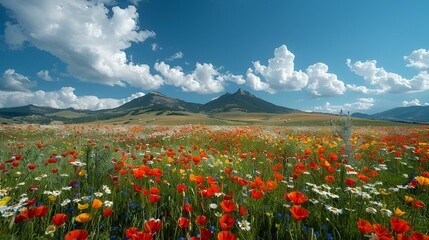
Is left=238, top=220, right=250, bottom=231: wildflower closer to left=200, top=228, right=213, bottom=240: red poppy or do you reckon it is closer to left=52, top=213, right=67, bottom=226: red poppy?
left=200, top=228, right=213, bottom=240: red poppy

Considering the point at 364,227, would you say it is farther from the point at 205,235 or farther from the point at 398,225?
the point at 205,235

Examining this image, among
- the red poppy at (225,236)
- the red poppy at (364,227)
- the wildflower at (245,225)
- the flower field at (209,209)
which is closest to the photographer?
the red poppy at (225,236)

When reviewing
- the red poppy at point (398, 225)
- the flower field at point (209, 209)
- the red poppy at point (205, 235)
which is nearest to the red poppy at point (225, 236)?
the flower field at point (209, 209)

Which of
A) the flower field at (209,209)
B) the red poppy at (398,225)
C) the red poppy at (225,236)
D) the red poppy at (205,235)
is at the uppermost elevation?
the red poppy at (398,225)

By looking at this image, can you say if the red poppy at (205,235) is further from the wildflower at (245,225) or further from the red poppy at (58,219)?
the red poppy at (58,219)

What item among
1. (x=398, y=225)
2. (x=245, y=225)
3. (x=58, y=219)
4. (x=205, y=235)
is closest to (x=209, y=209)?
(x=245, y=225)

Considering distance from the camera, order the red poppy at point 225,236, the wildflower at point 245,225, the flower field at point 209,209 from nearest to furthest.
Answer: the red poppy at point 225,236 < the flower field at point 209,209 < the wildflower at point 245,225

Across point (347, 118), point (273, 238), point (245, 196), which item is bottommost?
point (273, 238)

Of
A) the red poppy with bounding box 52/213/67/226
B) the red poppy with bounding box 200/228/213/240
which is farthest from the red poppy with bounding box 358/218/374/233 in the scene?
the red poppy with bounding box 52/213/67/226

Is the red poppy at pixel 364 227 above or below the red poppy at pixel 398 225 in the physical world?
below

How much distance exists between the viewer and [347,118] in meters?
5.49

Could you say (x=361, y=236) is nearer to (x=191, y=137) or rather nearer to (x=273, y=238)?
(x=273, y=238)

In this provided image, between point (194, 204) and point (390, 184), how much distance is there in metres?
3.71

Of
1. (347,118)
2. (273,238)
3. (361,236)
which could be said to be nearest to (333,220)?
(361,236)
